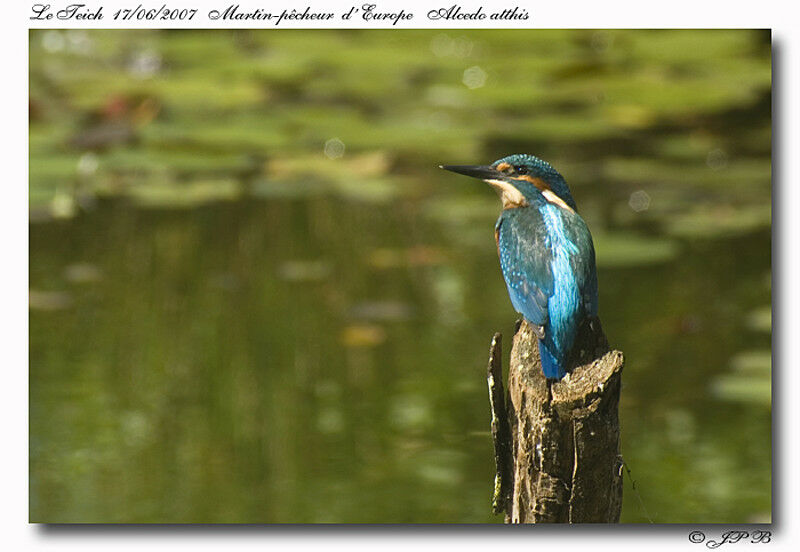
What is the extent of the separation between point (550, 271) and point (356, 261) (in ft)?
7.25

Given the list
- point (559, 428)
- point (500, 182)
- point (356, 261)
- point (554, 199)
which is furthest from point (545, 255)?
point (356, 261)

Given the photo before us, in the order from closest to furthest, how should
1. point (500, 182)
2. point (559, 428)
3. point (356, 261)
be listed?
point (559, 428)
point (500, 182)
point (356, 261)

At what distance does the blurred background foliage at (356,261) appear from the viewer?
373 centimetres

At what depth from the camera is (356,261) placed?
15.8 ft

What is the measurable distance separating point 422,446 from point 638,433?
2.34 ft

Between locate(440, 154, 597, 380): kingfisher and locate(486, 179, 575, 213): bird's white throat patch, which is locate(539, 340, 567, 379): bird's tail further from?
locate(486, 179, 575, 213): bird's white throat patch

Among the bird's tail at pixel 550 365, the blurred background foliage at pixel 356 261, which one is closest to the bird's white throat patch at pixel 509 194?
the bird's tail at pixel 550 365

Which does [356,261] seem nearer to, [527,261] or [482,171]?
[482,171]

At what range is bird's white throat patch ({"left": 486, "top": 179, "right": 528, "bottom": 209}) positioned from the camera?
2.89 m

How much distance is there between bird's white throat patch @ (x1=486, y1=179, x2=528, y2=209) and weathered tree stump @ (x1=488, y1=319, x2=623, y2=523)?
361 mm

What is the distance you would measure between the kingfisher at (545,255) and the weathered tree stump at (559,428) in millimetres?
35

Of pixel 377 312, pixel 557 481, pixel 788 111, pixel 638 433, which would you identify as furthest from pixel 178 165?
pixel 557 481

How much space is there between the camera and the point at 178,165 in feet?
17.1

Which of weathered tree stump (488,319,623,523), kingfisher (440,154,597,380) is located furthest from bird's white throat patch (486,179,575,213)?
weathered tree stump (488,319,623,523)
